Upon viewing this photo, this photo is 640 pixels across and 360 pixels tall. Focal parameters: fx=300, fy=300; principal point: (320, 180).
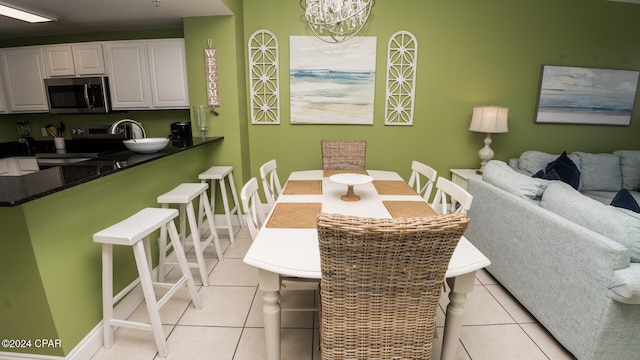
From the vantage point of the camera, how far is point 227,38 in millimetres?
3072

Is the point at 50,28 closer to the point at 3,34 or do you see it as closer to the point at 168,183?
the point at 3,34

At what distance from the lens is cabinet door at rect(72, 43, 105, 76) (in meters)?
3.31

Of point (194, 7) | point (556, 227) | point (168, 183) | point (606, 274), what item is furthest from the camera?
point (194, 7)

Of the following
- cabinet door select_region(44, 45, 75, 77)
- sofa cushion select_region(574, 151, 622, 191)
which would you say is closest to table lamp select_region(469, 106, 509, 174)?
sofa cushion select_region(574, 151, 622, 191)

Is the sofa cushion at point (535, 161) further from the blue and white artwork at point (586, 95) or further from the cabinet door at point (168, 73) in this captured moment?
the cabinet door at point (168, 73)

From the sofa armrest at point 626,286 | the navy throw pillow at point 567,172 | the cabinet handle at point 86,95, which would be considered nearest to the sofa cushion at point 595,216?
the sofa armrest at point 626,286

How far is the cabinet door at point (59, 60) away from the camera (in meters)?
3.35

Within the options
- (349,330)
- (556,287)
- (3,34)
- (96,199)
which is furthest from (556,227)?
(3,34)

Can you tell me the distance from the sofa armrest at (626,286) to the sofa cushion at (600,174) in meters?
2.39

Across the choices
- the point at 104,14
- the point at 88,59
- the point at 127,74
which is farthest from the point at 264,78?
the point at 88,59

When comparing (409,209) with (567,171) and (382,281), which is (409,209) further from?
(567,171)

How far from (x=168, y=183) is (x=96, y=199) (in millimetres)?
786

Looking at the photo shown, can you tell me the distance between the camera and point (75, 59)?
3.36 metres

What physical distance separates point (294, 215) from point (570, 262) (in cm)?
152
